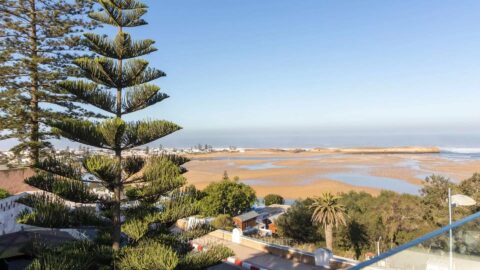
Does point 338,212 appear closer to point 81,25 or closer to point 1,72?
point 81,25

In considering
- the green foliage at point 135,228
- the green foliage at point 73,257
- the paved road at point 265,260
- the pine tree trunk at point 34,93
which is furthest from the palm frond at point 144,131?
the pine tree trunk at point 34,93

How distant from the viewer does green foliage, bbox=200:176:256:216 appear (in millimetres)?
23562

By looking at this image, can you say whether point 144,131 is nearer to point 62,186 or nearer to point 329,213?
point 62,186

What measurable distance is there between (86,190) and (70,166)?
41cm

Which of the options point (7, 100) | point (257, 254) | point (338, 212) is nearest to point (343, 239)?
point (338, 212)

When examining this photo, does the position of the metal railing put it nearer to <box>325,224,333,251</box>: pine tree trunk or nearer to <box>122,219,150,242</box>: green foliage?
<box>122,219,150,242</box>: green foliage

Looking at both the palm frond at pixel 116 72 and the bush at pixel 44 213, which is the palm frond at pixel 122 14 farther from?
the bush at pixel 44 213

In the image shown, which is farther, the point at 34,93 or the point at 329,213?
the point at 329,213

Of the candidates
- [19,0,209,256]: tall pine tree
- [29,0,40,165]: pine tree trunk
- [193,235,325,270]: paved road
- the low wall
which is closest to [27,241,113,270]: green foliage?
[19,0,209,256]: tall pine tree

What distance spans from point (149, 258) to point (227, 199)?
65.6 feet

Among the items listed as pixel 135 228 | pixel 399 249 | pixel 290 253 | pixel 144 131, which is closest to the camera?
pixel 399 249

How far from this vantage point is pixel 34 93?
32.6 feet

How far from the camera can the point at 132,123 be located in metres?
5.06

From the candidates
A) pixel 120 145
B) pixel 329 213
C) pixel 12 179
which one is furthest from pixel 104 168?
pixel 329 213
